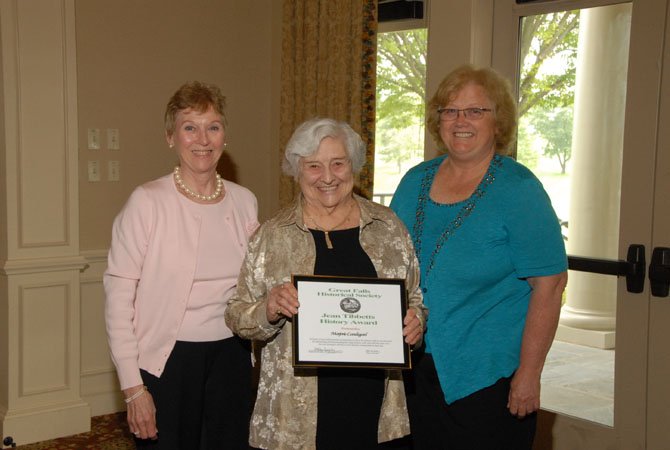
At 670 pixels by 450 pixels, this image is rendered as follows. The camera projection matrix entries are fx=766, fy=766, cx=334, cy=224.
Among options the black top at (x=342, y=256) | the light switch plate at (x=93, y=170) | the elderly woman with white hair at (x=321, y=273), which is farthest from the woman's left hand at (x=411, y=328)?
the light switch plate at (x=93, y=170)

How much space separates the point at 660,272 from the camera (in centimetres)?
325

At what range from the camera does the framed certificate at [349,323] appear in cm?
209

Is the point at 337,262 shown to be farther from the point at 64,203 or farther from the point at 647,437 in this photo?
the point at 64,203

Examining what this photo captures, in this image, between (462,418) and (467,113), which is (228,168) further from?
(462,418)

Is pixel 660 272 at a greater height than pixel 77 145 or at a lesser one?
lesser

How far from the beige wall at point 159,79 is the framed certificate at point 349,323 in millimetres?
2881

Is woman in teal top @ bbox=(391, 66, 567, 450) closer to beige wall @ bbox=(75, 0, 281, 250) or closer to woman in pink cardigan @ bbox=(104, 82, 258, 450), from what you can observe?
woman in pink cardigan @ bbox=(104, 82, 258, 450)

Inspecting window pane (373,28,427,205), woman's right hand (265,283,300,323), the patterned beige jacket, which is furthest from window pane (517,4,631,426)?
woman's right hand (265,283,300,323)

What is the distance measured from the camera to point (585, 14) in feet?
11.6

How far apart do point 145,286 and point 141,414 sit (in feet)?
1.29

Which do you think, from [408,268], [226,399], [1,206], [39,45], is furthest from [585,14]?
[1,206]

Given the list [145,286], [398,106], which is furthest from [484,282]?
[398,106]

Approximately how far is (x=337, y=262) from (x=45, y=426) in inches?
111

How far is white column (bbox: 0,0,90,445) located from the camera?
13.3 feet
